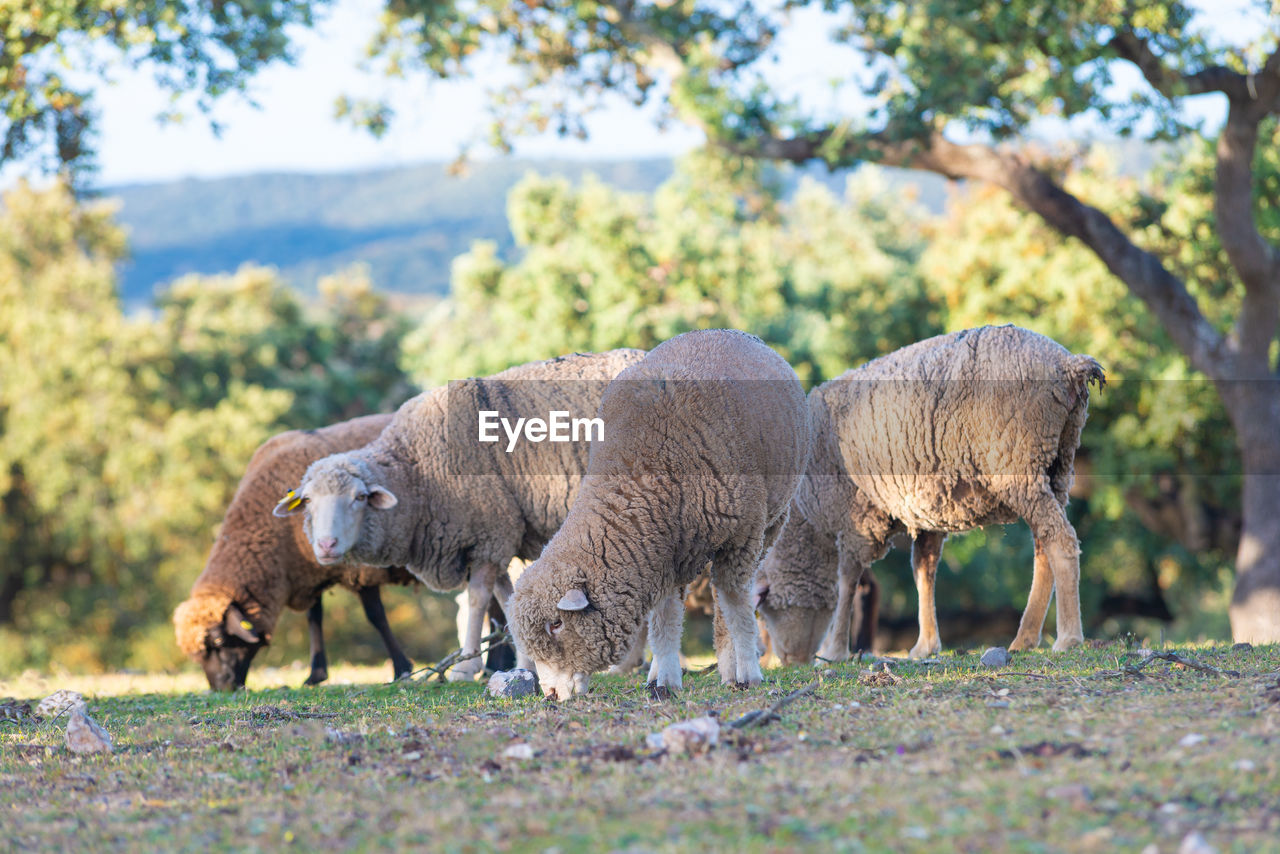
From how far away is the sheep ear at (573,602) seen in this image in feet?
22.1

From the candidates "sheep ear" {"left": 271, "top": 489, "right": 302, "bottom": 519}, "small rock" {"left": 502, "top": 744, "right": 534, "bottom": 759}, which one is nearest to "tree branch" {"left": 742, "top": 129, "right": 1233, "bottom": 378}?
"sheep ear" {"left": 271, "top": 489, "right": 302, "bottom": 519}

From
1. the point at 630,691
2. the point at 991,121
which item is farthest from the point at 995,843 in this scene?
the point at 991,121

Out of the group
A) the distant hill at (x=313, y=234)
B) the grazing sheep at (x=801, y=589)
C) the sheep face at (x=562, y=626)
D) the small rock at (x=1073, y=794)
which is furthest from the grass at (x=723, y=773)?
the distant hill at (x=313, y=234)

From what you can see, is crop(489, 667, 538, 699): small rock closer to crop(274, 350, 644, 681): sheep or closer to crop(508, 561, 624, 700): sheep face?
crop(508, 561, 624, 700): sheep face

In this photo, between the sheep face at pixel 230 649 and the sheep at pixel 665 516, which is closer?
the sheep at pixel 665 516

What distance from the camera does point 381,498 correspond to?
9.88 meters

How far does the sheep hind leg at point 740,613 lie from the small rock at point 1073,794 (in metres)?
3.18

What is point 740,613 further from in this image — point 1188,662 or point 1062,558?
point 1062,558

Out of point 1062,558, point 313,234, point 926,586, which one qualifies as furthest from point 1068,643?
point 313,234

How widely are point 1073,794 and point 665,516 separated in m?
3.22

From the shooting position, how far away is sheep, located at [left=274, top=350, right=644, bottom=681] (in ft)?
32.7

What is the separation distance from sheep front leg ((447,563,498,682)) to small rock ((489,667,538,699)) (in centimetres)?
220

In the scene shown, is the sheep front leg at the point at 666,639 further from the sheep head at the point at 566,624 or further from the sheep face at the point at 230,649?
the sheep face at the point at 230,649

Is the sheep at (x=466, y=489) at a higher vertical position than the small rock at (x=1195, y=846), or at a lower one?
higher
